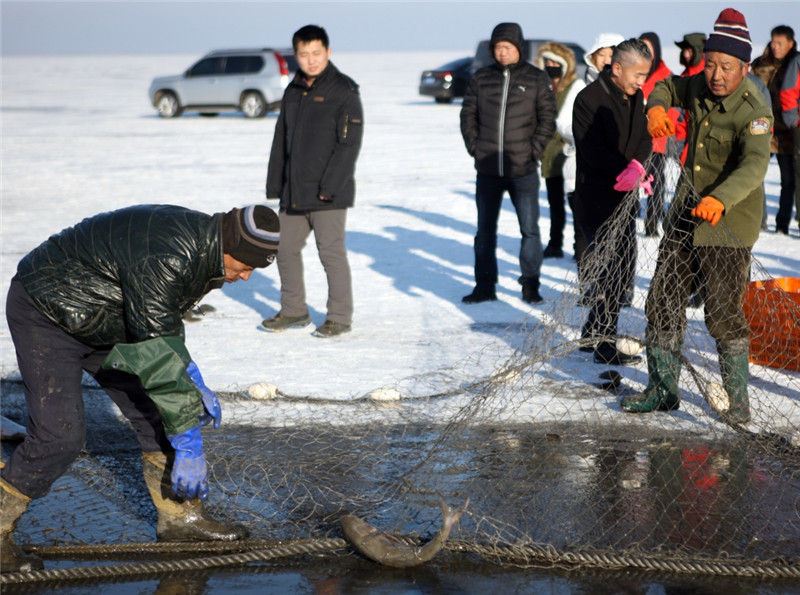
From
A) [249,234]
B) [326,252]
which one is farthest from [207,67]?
[249,234]

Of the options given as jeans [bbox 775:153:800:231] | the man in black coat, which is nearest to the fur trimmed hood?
jeans [bbox 775:153:800:231]

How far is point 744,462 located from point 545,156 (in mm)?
4658

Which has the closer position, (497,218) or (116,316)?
(116,316)

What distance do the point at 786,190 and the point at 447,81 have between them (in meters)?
18.8

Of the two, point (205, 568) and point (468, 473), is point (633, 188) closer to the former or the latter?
point (468, 473)

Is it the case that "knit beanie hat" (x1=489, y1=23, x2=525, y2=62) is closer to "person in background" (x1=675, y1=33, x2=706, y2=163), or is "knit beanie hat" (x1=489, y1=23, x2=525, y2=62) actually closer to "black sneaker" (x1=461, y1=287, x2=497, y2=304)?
"black sneaker" (x1=461, y1=287, x2=497, y2=304)

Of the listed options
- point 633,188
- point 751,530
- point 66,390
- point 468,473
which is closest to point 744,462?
point 751,530

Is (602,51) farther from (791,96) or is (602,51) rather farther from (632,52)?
(791,96)

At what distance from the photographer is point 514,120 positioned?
6.87 metres

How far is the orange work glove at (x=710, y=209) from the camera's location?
4.28 m

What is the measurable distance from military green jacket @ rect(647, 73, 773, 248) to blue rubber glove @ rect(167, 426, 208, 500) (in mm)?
2510

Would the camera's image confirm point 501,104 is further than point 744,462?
Yes

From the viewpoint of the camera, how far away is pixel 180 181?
45.2ft

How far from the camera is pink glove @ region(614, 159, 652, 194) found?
5.31 m
